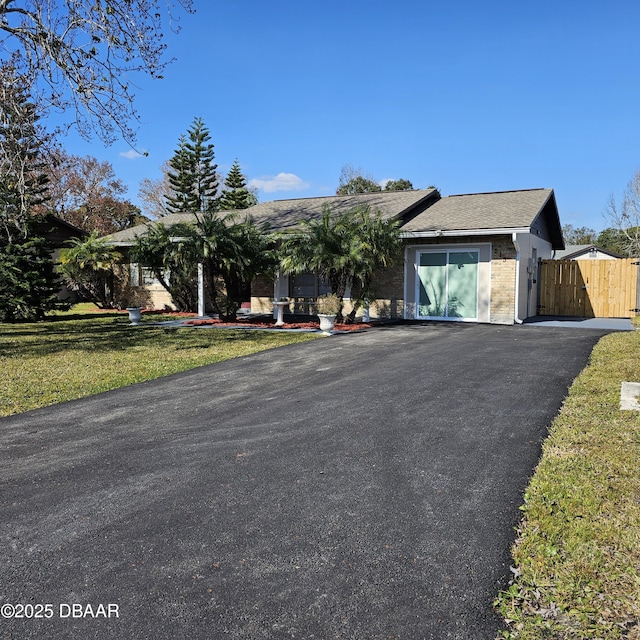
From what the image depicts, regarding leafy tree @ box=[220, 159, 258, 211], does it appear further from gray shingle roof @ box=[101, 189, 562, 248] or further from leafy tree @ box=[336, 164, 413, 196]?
gray shingle roof @ box=[101, 189, 562, 248]

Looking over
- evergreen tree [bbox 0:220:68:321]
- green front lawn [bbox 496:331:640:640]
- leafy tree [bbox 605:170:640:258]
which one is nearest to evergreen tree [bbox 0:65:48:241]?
evergreen tree [bbox 0:220:68:321]

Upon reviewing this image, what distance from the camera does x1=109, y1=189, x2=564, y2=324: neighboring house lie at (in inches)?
567

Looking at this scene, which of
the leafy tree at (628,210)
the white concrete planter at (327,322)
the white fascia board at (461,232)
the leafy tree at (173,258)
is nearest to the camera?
the white concrete planter at (327,322)

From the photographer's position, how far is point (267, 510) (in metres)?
3.13

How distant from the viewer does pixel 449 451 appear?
13.4 ft

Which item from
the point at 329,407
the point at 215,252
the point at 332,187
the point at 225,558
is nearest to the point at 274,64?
the point at 215,252

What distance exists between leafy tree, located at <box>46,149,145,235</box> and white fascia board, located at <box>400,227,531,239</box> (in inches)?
1144

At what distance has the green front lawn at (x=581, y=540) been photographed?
83.2 inches

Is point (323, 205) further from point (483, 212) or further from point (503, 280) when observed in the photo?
point (503, 280)

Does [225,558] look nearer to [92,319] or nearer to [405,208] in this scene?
[405,208]

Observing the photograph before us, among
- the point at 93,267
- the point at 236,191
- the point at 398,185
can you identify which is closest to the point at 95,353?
the point at 93,267

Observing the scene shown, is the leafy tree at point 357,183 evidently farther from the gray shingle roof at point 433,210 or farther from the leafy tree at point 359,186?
the gray shingle roof at point 433,210

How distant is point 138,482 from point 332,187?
4892 cm

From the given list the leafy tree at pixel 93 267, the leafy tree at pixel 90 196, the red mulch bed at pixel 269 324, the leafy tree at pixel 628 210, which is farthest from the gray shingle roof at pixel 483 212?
the leafy tree at pixel 90 196
